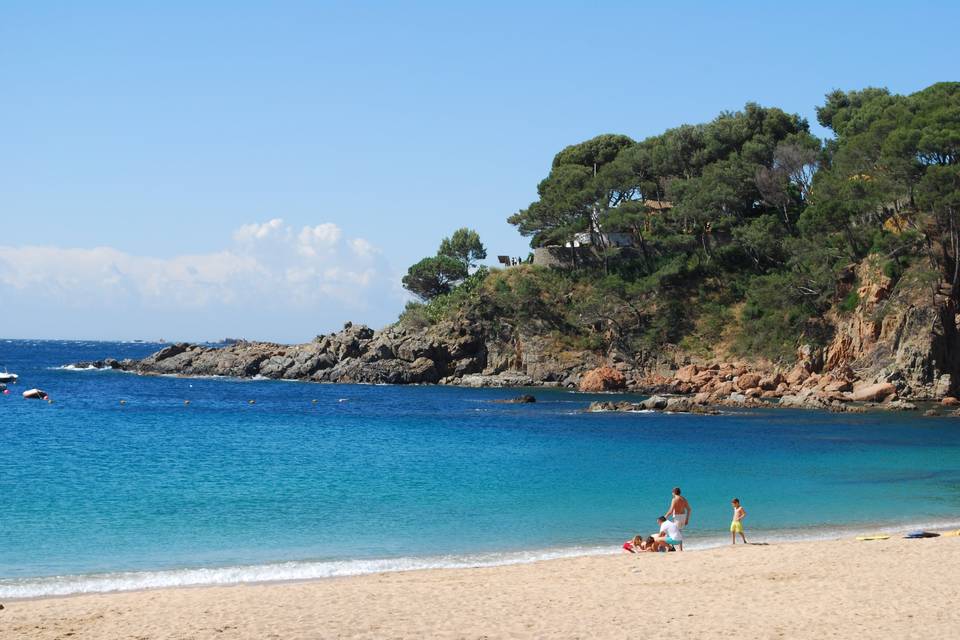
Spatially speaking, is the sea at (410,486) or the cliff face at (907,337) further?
the cliff face at (907,337)

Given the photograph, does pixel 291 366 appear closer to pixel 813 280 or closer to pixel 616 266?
pixel 616 266

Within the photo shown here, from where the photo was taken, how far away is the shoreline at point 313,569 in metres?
16.8

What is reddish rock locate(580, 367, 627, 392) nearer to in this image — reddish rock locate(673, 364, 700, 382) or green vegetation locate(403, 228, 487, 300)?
reddish rock locate(673, 364, 700, 382)

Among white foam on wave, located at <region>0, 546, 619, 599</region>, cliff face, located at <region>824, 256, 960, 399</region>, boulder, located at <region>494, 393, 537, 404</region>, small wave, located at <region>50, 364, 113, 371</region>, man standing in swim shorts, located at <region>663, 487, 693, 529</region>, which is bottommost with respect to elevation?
white foam on wave, located at <region>0, 546, 619, 599</region>

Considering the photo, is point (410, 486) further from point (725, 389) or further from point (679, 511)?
point (725, 389)

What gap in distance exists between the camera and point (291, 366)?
285ft

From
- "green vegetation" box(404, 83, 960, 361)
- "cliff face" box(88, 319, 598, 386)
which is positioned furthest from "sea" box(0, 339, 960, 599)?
"cliff face" box(88, 319, 598, 386)

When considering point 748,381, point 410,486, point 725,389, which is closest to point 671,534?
point 410,486

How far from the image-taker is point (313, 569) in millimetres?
18172

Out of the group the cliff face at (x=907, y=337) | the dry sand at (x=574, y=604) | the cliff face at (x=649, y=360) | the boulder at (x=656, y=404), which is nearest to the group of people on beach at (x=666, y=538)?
the dry sand at (x=574, y=604)

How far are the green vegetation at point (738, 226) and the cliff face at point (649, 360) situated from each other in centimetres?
127

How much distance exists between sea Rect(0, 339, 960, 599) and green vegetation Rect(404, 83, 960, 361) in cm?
1553

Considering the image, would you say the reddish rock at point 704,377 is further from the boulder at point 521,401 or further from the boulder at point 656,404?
the boulder at point 521,401

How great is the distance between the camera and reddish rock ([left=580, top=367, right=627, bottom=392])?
69812 millimetres
